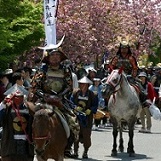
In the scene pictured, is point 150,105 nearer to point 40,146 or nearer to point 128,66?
point 128,66

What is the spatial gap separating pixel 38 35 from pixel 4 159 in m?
16.7

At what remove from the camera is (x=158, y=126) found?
24.7 meters

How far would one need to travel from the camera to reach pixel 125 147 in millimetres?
17625

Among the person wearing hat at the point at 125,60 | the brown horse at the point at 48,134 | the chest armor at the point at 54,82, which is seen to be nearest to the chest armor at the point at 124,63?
the person wearing hat at the point at 125,60

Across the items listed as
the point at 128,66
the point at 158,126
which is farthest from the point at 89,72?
the point at 128,66

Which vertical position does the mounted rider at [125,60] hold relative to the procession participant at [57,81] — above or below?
above

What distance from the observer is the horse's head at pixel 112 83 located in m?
15.4

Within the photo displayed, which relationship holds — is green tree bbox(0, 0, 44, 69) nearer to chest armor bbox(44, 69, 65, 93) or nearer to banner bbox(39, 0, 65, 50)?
banner bbox(39, 0, 65, 50)

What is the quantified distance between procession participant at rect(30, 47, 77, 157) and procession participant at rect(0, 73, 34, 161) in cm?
72

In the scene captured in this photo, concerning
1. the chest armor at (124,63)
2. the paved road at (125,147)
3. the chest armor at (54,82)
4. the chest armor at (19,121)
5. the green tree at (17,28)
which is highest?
the green tree at (17,28)

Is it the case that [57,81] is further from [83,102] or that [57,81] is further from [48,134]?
[83,102]

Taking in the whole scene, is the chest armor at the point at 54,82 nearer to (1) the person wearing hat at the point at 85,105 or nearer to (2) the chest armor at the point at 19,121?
(2) the chest armor at the point at 19,121

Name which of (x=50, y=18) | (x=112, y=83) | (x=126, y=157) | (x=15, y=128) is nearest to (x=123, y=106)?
(x=112, y=83)

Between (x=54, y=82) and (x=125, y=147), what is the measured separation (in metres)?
6.58
